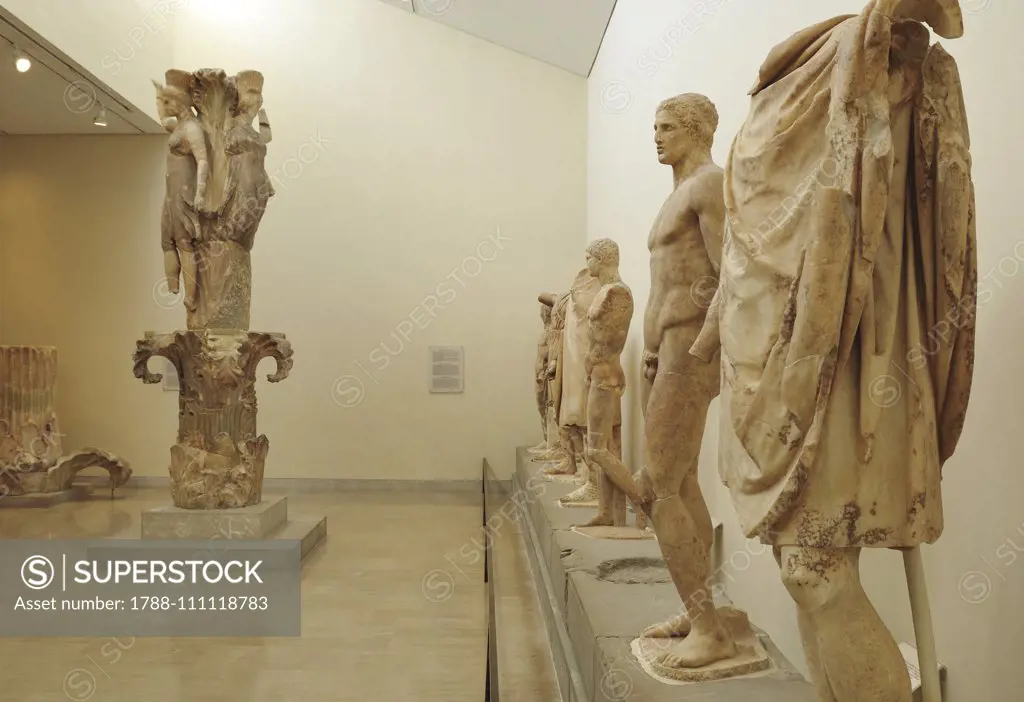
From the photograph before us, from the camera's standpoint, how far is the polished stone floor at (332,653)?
4.11m

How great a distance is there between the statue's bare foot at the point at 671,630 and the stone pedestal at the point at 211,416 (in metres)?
4.38

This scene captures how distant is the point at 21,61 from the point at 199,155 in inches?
133

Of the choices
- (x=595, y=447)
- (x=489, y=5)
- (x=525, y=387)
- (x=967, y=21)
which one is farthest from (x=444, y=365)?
(x=967, y=21)

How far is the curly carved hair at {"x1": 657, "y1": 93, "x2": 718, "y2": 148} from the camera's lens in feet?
10.9

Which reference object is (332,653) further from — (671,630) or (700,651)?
(700,651)

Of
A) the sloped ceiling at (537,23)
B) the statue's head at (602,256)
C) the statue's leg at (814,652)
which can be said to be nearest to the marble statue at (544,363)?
the statue's head at (602,256)

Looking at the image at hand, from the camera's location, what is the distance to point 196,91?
7148mm

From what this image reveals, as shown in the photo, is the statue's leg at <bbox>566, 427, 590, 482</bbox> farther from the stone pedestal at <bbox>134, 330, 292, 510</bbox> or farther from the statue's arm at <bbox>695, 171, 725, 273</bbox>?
the statue's arm at <bbox>695, 171, 725, 273</bbox>

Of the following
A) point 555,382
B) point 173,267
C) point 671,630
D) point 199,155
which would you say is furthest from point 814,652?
point 199,155

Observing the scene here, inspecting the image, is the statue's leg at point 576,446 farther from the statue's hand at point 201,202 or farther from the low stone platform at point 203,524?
the statue's hand at point 201,202

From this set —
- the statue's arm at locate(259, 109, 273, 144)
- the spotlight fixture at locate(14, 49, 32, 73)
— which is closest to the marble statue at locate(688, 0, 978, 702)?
the statue's arm at locate(259, 109, 273, 144)

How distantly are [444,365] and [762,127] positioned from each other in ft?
30.0

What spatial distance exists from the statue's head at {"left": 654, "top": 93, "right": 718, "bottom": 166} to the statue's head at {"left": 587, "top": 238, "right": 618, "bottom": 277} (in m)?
2.67

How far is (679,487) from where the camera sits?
3.26 metres
